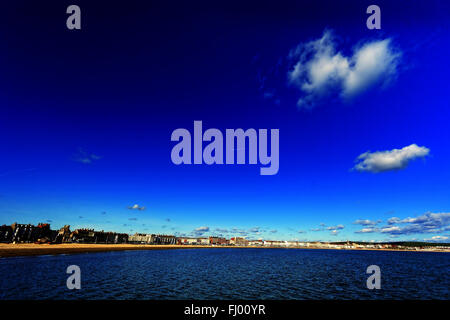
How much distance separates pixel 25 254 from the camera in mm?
79750

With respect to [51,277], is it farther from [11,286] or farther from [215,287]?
[215,287]
